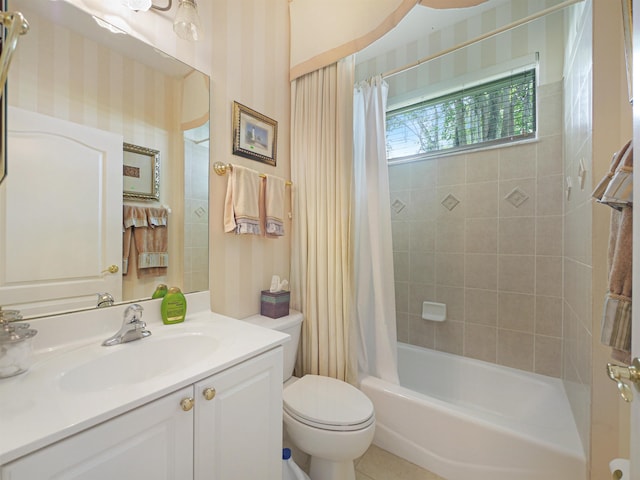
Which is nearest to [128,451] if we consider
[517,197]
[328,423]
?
[328,423]

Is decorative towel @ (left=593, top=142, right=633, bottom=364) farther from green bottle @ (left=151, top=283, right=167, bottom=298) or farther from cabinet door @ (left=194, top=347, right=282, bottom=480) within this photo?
green bottle @ (left=151, top=283, right=167, bottom=298)

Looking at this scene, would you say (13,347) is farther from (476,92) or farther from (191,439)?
(476,92)

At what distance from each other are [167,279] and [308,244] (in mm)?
777

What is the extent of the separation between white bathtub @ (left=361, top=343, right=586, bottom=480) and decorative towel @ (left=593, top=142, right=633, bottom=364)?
0.82 metres

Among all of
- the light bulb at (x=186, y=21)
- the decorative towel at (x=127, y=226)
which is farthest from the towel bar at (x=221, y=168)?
the light bulb at (x=186, y=21)

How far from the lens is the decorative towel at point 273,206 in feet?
4.96

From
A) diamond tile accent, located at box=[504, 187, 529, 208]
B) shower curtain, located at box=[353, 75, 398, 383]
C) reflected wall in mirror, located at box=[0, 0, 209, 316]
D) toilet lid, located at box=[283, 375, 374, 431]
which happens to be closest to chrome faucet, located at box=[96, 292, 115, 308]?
reflected wall in mirror, located at box=[0, 0, 209, 316]

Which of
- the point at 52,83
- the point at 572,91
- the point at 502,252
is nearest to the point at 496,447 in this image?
the point at 502,252

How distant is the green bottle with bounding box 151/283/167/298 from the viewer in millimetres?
1152

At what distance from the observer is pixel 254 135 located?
1.54m

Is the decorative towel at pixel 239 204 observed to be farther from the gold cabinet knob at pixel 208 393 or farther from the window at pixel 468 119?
the window at pixel 468 119

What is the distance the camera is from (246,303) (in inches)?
59.8

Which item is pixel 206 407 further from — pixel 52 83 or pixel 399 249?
pixel 399 249

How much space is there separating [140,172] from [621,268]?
1.54 meters
